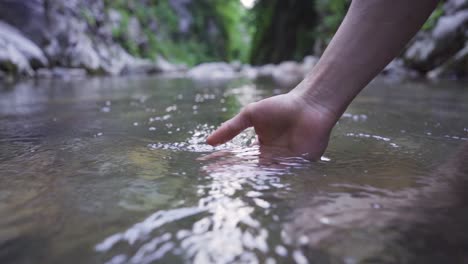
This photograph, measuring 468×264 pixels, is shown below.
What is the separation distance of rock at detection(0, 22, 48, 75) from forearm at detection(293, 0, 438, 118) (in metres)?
8.78

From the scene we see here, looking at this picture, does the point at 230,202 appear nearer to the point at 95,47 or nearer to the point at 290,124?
the point at 290,124

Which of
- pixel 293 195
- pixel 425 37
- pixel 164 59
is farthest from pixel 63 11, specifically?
pixel 293 195

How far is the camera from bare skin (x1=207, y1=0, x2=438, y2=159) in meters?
1.01

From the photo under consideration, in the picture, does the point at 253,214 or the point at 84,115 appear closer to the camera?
the point at 253,214

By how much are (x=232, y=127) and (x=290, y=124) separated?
0.67 feet

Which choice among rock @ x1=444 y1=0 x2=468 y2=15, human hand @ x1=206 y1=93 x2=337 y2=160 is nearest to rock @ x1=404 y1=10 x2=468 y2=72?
rock @ x1=444 y1=0 x2=468 y2=15

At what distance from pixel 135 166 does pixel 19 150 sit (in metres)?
0.58

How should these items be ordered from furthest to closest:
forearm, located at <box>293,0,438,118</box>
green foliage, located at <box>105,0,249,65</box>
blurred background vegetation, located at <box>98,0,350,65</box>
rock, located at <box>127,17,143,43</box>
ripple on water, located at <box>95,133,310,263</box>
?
green foliage, located at <box>105,0,249,65</box> → rock, located at <box>127,17,143,43</box> → blurred background vegetation, located at <box>98,0,350,65</box> → forearm, located at <box>293,0,438,118</box> → ripple on water, located at <box>95,133,310,263</box>

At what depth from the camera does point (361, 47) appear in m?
1.04

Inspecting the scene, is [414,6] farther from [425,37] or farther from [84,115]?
[425,37]

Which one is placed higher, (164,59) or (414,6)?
(164,59)

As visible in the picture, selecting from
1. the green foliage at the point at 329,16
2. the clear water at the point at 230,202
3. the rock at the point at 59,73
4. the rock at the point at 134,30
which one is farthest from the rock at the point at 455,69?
the rock at the point at 134,30

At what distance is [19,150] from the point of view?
1.31 meters

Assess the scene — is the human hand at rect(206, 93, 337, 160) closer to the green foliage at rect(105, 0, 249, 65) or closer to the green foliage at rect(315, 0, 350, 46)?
the green foliage at rect(315, 0, 350, 46)
